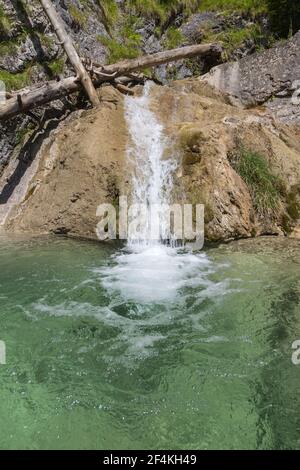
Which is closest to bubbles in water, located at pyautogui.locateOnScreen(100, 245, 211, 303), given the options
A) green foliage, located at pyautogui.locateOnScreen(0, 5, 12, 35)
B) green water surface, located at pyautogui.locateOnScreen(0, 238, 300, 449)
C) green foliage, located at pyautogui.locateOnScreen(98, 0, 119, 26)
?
green water surface, located at pyautogui.locateOnScreen(0, 238, 300, 449)

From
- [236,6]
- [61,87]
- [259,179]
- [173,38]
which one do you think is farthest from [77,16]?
[259,179]

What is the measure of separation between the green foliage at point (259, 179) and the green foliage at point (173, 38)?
818 centimetres

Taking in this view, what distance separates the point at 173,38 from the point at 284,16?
12.5 feet

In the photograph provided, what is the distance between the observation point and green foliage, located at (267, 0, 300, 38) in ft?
47.5

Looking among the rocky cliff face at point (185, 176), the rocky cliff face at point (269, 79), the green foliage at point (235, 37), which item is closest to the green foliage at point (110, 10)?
the green foliage at point (235, 37)

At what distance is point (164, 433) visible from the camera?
3014mm

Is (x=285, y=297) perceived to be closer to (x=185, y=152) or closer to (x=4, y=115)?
(x=185, y=152)

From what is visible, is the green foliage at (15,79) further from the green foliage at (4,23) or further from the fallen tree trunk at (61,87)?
the green foliage at (4,23)

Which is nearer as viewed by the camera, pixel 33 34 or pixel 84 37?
pixel 33 34

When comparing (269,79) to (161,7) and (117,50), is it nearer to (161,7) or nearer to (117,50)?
(117,50)

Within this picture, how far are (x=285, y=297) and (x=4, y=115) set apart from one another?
769cm

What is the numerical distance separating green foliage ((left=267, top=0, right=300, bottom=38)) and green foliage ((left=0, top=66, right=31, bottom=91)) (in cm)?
854

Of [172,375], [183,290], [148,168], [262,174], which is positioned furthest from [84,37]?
[172,375]

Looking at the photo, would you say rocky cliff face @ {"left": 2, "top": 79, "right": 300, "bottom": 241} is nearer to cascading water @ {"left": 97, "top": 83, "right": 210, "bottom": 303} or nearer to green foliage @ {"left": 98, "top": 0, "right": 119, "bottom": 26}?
cascading water @ {"left": 97, "top": 83, "right": 210, "bottom": 303}
